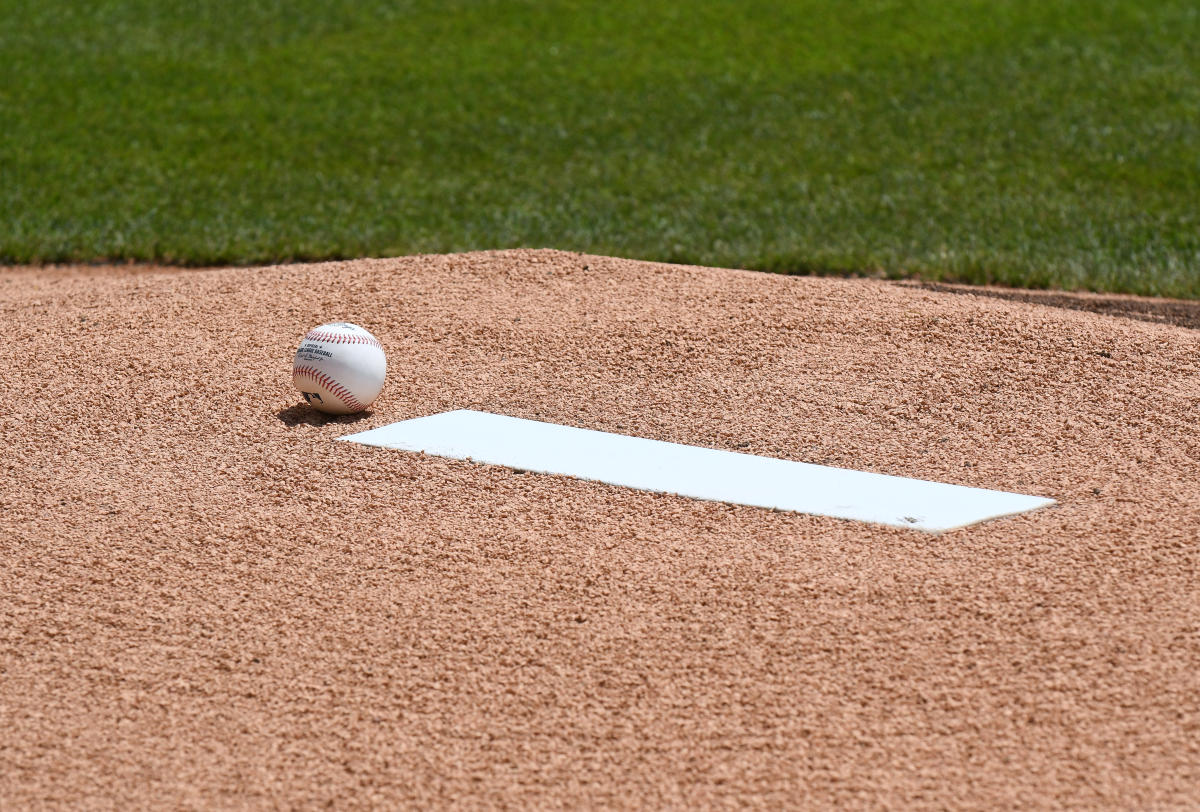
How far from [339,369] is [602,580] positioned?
187cm

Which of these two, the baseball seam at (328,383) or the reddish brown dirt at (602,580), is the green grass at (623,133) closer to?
the reddish brown dirt at (602,580)

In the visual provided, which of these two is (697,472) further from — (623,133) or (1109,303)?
(623,133)

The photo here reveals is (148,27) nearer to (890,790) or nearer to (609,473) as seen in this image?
(609,473)

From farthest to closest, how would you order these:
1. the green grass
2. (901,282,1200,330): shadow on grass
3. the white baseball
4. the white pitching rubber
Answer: the green grass → (901,282,1200,330): shadow on grass → the white baseball → the white pitching rubber

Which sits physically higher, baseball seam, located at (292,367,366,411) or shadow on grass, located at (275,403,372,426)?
baseball seam, located at (292,367,366,411)

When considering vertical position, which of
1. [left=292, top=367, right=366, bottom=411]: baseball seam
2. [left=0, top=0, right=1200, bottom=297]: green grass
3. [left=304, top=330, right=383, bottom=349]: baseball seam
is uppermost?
[left=304, top=330, right=383, bottom=349]: baseball seam

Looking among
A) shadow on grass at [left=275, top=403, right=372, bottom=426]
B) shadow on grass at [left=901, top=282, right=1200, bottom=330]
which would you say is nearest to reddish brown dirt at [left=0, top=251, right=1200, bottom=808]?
shadow on grass at [left=275, top=403, right=372, bottom=426]

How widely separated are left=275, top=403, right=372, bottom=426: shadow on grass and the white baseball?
0.14 ft

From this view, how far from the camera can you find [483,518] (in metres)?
4.86

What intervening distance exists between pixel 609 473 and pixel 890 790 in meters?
2.12

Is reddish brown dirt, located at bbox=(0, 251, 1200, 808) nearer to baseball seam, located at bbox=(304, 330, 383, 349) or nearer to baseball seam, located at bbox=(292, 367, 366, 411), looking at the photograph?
baseball seam, located at bbox=(292, 367, 366, 411)

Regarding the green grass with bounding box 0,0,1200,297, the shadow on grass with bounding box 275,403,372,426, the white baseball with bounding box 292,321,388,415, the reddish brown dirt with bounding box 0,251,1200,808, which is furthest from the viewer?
the green grass with bounding box 0,0,1200,297

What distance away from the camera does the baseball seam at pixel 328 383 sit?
5668 mm

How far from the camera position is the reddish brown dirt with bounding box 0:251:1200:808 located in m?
3.53
